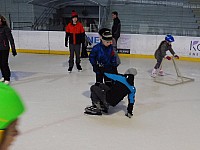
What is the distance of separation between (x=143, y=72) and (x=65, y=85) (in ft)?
6.38

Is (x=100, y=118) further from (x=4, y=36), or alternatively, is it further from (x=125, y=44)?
(x=125, y=44)

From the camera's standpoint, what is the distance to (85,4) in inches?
541

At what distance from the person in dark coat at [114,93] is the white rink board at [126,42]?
4781mm

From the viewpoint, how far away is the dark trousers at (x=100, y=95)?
134 inches

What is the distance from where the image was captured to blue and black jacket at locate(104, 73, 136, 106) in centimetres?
330

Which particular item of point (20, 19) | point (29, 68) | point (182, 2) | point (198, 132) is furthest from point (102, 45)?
point (182, 2)

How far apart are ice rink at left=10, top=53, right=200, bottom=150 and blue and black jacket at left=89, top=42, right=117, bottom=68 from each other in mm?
600

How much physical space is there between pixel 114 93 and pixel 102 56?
0.47m

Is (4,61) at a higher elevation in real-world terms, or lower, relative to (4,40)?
lower

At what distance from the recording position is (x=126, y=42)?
27.2 feet

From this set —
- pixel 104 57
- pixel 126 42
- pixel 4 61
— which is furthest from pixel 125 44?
pixel 104 57

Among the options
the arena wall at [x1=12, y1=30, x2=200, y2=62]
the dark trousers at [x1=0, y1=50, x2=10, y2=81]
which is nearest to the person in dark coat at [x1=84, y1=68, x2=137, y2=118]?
the dark trousers at [x1=0, y1=50, x2=10, y2=81]

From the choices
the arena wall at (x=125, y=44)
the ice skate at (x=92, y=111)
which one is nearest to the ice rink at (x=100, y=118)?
the ice skate at (x=92, y=111)

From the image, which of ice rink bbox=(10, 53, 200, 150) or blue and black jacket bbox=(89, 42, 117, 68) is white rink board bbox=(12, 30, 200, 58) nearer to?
ice rink bbox=(10, 53, 200, 150)
